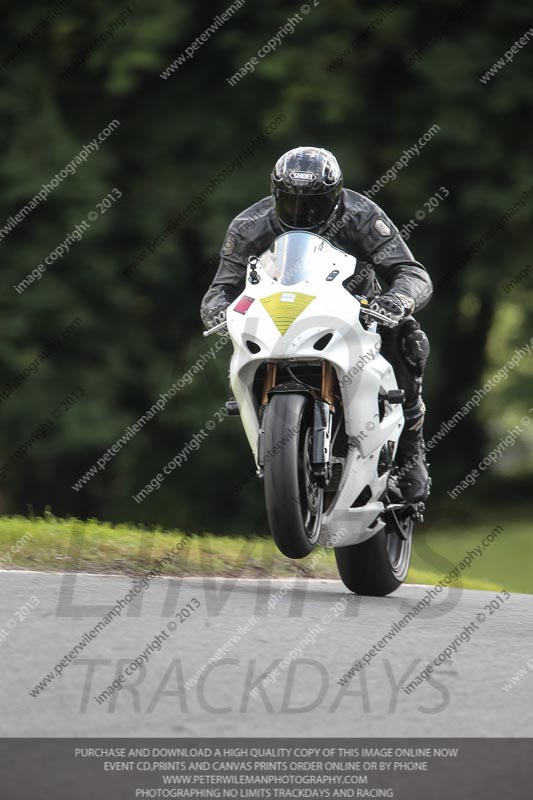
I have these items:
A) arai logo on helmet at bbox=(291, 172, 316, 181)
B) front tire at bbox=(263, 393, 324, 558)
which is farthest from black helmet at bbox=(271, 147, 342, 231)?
front tire at bbox=(263, 393, 324, 558)

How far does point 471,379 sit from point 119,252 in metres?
5.52

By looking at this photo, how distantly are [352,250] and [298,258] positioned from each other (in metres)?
0.65

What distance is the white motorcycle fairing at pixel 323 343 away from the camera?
5777 mm

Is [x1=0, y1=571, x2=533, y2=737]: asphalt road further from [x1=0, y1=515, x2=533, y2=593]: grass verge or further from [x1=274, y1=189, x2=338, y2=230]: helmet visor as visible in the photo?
[x1=274, y1=189, x2=338, y2=230]: helmet visor

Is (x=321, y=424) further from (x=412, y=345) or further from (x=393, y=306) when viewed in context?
(x=412, y=345)

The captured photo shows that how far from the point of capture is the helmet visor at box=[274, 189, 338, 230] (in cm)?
623

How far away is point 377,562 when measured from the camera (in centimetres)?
686

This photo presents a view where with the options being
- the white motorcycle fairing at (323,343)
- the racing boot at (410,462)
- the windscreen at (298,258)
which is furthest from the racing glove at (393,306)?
the racing boot at (410,462)

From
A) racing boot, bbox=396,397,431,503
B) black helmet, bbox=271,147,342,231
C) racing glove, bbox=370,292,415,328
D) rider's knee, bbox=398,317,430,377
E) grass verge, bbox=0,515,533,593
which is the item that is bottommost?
grass verge, bbox=0,515,533,593

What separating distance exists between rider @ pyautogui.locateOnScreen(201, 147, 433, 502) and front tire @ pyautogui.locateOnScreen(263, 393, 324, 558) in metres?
0.79

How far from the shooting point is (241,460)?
16.5 meters

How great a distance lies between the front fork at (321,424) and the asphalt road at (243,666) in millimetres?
646
